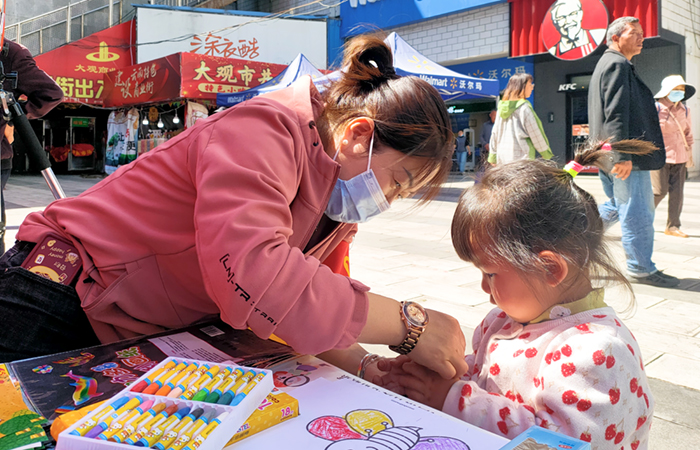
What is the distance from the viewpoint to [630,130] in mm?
3516

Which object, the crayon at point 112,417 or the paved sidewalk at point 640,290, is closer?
the crayon at point 112,417

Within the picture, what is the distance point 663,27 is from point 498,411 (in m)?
11.2

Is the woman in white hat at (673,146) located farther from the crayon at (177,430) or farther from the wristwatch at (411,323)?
the crayon at (177,430)

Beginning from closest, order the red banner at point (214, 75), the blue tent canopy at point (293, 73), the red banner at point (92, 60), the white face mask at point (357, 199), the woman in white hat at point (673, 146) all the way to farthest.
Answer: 1. the white face mask at point (357, 199)
2. the woman in white hat at point (673, 146)
3. the blue tent canopy at point (293, 73)
4. the red banner at point (214, 75)
5. the red banner at point (92, 60)

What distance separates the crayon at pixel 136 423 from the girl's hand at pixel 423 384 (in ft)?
1.93

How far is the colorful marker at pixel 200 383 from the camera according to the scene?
0.78m

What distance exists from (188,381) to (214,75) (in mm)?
11554

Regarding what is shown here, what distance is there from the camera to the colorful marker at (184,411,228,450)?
0.65m

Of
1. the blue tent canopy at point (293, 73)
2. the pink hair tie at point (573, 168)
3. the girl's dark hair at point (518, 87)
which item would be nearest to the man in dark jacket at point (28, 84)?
the pink hair tie at point (573, 168)

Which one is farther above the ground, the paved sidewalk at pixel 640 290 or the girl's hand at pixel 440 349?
the girl's hand at pixel 440 349

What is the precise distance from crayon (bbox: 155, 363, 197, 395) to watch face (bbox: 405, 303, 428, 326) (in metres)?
0.43

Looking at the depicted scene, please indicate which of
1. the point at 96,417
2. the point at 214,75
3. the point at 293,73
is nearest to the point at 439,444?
the point at 96,417

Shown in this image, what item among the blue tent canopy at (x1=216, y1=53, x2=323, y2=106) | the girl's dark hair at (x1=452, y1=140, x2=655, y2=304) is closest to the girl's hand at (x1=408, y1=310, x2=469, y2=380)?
the girl's dark hair at (x1=452, y1=140, x2=655, y2=304)

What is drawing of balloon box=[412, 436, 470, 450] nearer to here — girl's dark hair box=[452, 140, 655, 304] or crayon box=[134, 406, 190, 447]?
crayon box=[134, 406, 190, 447]
